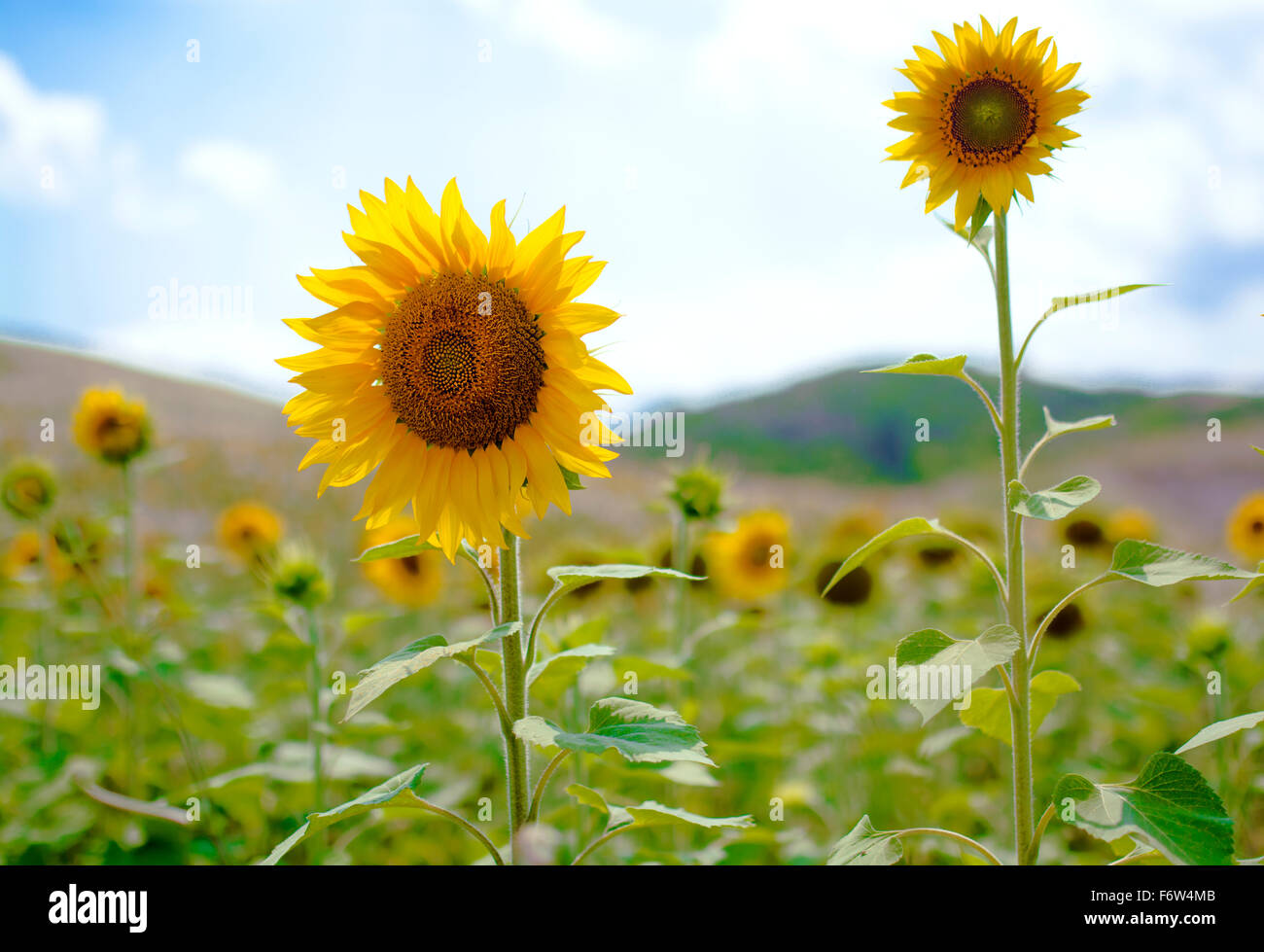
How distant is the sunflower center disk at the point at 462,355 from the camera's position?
4.58 ft

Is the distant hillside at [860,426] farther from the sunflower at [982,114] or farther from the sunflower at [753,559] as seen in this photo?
the sunflower at [982,114]

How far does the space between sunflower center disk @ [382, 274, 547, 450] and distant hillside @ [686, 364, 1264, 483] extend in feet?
119

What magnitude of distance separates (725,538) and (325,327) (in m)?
3.05

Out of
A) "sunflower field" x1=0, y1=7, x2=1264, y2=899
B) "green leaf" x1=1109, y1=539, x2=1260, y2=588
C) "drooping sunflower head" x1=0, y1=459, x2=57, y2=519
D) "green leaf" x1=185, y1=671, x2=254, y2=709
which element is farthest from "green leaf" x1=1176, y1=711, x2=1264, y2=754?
"drooping sunflower head" x1=0, y1=459, x2=57, y2=519

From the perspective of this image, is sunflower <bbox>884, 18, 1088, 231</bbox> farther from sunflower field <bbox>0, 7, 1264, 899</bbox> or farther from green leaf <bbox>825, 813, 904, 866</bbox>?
green leaf <bbox>825, 813, 904, 866</bbox>

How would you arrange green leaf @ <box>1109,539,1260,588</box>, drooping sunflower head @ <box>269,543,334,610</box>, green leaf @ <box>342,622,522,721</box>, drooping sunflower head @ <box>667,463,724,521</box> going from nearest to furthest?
green leaf @ <box>342,622,522,721</box> < green leaf @ <box>1109,539,1260,588</box> < drooping sunflower head @ <box>269,543,334,610</box> < drooping sunflower head @ <box>667,463,724,521</box>

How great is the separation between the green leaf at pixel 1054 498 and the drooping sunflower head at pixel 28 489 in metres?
3.49

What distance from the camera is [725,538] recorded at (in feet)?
14.0

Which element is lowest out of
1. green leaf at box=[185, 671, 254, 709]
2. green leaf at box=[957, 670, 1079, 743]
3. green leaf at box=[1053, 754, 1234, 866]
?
green leaf at box=[185, 671, 254, 709]

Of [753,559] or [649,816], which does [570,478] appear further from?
[753,559]

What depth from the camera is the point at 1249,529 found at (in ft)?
13.5

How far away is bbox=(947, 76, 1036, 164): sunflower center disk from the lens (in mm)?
1530

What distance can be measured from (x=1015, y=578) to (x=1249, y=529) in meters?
3.61
